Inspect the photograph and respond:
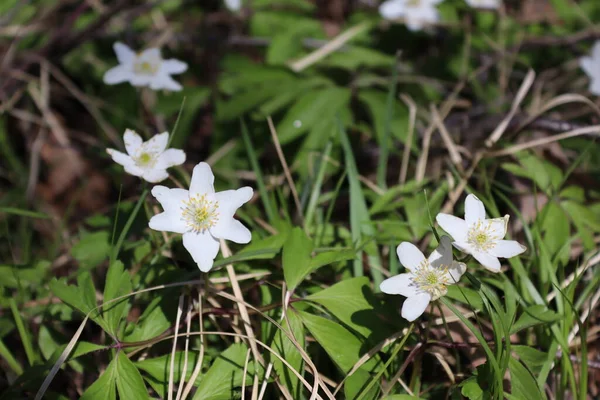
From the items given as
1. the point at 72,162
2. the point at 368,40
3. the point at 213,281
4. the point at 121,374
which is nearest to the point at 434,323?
the point at 213,281

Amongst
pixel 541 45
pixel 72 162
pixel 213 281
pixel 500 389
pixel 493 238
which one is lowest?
pixel 500 389

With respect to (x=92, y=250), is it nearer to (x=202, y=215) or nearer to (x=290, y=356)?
(x=202, y=215)

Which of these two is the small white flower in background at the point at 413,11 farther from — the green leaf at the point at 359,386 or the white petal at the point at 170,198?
the green leaf at the point at 359,386

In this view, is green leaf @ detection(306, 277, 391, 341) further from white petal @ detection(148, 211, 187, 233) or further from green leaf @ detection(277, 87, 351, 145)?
green leaf @ detection(277, 87, 351, 145)

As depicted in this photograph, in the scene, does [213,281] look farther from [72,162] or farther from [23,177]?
[72,162]

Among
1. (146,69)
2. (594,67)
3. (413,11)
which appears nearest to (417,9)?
(413,11)

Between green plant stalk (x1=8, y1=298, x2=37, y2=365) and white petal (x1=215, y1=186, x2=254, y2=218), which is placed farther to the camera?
green plant stalk (x1=8, y1=298, x2=37, y2=365)

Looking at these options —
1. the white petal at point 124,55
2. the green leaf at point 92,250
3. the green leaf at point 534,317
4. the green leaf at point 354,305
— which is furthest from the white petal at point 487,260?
the white petal at point 124,55

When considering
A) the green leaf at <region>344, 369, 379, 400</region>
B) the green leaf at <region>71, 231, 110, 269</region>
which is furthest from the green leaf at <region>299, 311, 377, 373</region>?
the green leaf at <region>71, 231, 110, 269</region>
